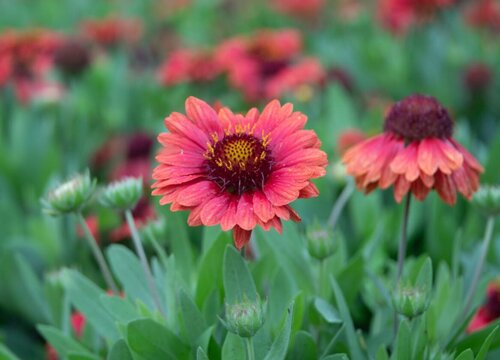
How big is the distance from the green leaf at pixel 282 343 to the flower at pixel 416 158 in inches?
10.6

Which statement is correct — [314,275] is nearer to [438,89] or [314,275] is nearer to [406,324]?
[406,324]

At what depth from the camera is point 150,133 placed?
7.23ft

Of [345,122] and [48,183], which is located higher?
[48,183]

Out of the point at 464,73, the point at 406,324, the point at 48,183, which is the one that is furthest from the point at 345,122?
the point at 406,324

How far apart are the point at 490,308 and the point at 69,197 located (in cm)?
78

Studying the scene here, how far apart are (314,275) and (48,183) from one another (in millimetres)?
853

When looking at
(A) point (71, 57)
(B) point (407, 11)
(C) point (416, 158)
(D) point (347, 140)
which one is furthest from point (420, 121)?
(B) point (407, 11)

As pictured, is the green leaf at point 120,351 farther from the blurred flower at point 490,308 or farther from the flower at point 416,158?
the blurred flower at point 490,308

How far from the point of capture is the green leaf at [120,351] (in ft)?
3.29

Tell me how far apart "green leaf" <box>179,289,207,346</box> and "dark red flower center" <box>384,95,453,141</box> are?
41 centimetres

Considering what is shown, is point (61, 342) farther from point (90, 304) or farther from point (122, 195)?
point (122, 195)

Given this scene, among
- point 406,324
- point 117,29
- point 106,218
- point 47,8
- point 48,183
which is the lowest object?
point 406,324

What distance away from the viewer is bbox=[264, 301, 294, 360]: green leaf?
881mm

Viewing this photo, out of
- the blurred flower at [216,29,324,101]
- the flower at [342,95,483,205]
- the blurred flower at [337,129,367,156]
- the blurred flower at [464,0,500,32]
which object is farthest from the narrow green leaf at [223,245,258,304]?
the blurred flower at [464,0,500,32]
